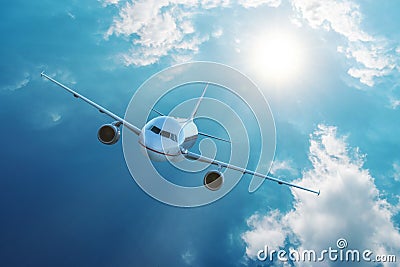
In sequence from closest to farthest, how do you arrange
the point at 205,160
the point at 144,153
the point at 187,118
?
the point at 144,153
the point at 205,160
the point at 187,118

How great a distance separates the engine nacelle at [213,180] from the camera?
29.9 metres

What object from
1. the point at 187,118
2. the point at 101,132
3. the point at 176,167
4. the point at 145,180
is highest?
the point at 187,118

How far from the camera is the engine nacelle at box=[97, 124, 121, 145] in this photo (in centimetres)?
2952

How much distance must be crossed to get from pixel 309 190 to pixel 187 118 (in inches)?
600

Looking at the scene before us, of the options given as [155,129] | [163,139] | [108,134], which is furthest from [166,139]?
[108,134]

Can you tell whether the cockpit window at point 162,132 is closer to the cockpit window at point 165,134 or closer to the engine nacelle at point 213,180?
the cockpit window at point 165,134

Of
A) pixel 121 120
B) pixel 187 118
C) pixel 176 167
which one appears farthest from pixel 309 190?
pixel 121 120

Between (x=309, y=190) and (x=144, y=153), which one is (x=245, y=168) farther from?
(x=144, y=153)

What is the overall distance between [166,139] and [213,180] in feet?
22.4

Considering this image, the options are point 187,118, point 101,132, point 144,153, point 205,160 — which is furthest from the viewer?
point 187,118

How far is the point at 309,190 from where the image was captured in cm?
2831

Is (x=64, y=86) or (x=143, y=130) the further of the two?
(x=64, y=86)

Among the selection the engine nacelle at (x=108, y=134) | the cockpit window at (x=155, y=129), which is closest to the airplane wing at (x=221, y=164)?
the cockpit window at (x=155, y=129)

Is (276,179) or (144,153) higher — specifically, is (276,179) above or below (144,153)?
above
